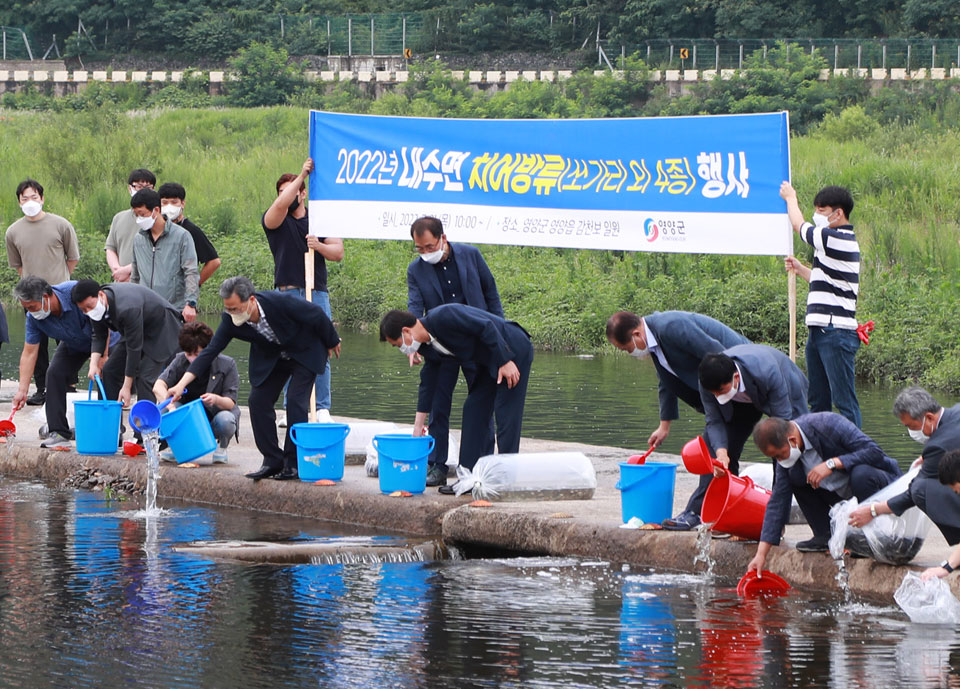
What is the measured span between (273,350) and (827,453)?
11.7 feet

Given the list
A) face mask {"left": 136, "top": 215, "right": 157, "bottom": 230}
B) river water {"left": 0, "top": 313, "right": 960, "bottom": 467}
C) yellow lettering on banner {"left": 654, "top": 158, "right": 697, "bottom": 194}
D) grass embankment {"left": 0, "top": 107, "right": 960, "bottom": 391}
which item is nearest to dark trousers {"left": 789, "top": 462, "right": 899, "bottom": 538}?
yellow lettering on banner {"left": 654, "top": 158, "right": 697, "bottom": 194}

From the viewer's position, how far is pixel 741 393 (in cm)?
715

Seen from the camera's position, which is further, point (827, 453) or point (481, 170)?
point (481, 170)

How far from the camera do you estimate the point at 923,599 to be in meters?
6.36

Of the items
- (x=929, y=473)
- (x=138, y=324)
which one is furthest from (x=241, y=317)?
(x=929, y=473)

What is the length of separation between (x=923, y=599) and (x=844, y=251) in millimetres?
2769

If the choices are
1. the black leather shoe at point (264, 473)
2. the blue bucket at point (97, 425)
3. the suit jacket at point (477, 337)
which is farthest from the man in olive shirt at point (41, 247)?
the suit jacket at point (477, 337)

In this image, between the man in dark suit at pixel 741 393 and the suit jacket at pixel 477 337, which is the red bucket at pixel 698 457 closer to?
the man in dark suit at pixel 741 393

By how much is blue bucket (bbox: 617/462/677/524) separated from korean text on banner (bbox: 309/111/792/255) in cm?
204

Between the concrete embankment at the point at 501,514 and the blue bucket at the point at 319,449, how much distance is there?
8 cm

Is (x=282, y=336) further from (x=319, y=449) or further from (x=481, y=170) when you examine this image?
(x=481, y=170)

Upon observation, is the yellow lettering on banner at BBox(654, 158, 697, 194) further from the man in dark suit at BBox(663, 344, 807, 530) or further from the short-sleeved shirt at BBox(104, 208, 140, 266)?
the short-sleeved shirt at BBox(104, 208, 140, 266)

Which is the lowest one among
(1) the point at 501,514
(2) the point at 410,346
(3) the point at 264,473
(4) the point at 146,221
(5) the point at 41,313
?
(1) the point at 501,514

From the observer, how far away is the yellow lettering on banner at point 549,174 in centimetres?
1002
